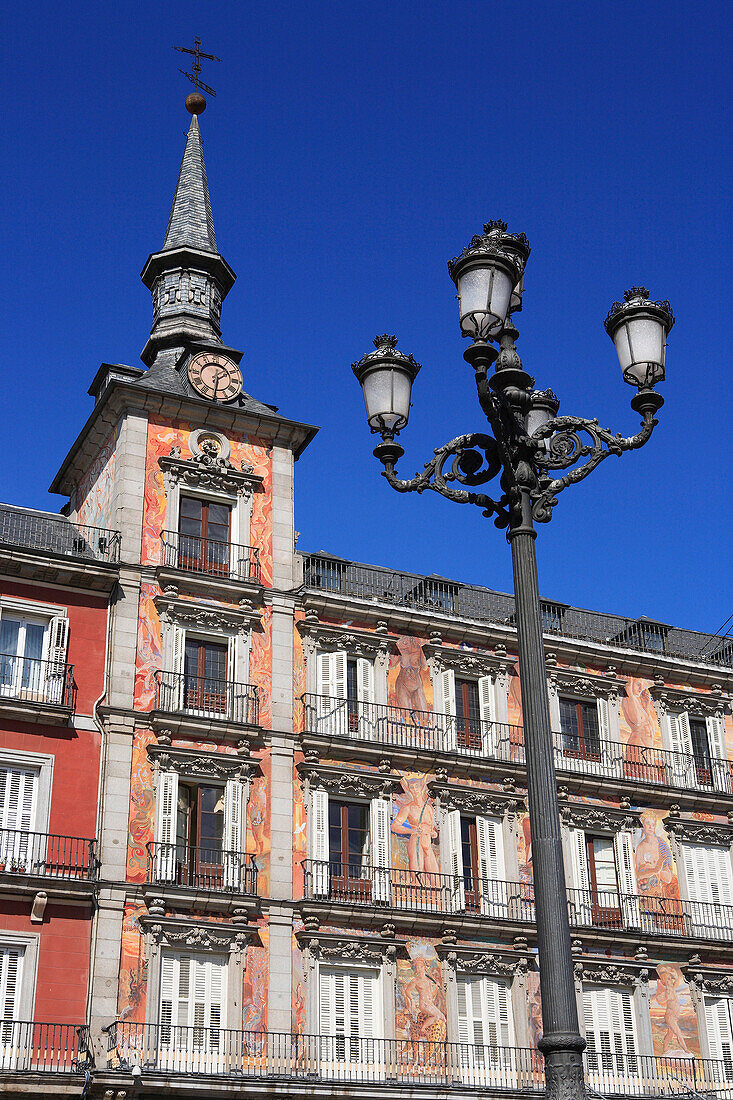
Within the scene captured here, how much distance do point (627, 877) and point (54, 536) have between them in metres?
19.0

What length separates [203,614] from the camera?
33656 mm

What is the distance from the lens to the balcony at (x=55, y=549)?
1255 inches

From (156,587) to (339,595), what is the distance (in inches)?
212

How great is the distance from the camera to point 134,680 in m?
32.2

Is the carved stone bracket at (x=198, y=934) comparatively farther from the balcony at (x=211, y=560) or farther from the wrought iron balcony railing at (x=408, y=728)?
the balcony at (x=211, y=560)

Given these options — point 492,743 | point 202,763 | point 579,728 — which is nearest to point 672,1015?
point 579,728

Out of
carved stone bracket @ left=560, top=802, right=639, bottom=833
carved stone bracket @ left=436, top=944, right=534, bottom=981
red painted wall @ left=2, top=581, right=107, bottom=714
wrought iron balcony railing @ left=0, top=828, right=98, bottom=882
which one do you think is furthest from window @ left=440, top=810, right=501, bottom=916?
red painted wall @ left=2, top=581, right=107, bottom=714

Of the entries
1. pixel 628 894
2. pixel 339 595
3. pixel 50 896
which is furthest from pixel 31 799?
pixel 628 894

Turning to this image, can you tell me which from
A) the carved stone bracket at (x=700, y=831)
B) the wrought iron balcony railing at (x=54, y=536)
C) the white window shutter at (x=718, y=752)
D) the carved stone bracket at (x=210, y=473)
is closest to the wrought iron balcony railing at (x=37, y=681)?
the wrought iron balcony railing at (x=54, y=536)

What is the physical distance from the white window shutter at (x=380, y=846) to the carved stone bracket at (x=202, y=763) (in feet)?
11.9

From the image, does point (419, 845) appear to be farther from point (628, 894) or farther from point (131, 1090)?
point (131, 1090)

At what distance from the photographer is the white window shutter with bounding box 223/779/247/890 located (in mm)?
31297

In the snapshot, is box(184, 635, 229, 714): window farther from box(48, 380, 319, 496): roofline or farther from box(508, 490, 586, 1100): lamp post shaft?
box(508, 490, 586, 1100): lamp post shaft

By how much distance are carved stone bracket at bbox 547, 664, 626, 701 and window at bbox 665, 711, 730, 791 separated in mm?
2216
